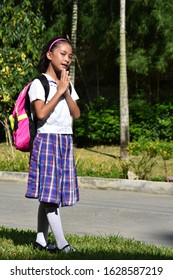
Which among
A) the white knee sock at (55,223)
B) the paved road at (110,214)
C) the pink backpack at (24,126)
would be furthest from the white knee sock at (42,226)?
the paved road at (110,214)

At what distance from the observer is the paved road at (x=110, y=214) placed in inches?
330

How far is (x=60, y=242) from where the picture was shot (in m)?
5.90

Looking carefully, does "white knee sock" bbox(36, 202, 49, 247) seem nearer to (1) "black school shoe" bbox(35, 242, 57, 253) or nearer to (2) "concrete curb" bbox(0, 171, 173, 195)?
(1) "black school shoe" bbox(35, 242, 57, 253)

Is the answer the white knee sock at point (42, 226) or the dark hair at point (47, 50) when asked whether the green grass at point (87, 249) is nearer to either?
the white knee sock at point (42, 226)

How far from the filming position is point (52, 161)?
585cm

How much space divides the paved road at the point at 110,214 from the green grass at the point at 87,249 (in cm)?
88

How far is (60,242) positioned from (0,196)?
627cm

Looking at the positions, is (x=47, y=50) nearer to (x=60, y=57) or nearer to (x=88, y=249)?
(x=60, y=57)

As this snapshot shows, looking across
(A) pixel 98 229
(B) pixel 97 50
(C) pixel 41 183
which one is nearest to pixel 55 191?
(C) pixel 41 183

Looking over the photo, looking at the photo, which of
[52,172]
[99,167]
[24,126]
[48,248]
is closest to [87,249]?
[48,248]

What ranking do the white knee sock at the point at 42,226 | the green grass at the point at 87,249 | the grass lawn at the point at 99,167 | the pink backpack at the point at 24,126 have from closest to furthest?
the green grass at the point at 87,249 → the pink backpack at the point at 24,126 → the white knee sock at the point at 42,226 → the grass lawn at the point at 99,167

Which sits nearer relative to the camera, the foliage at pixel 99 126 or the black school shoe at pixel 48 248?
the black school shoe at pixel 48 248

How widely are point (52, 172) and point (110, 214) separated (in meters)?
4.15

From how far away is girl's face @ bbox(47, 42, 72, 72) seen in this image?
6008 millimetres
